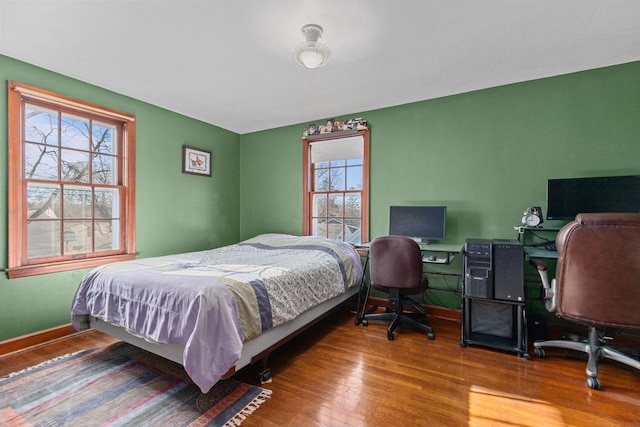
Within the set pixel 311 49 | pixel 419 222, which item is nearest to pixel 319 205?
pixel 419 222

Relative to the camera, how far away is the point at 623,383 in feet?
6.50

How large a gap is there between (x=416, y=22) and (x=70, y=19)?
7.75 feet

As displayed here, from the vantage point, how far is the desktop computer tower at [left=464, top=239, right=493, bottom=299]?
8.15 ft

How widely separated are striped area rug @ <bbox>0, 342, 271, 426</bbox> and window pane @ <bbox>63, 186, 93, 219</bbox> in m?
1.37

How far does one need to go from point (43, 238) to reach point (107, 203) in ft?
2.07

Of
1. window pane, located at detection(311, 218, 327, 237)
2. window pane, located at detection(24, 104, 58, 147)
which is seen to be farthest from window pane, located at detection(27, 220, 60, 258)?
window pane, located at detection(311, 218, 327, 237)

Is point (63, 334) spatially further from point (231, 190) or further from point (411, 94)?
point (411, 94)

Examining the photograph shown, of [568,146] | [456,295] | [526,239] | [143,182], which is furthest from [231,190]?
[568,146]

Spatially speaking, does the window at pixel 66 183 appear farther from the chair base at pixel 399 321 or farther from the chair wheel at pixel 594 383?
the chair wheel at pixel 594 383

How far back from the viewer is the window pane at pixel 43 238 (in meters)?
2.65

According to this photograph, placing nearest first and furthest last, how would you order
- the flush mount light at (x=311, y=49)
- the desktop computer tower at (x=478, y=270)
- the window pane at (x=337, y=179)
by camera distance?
the flush mount light at (x=311, y=49) < the desktop computer tower at (x=478, y=270) < the window pane at (x=337, y=179)

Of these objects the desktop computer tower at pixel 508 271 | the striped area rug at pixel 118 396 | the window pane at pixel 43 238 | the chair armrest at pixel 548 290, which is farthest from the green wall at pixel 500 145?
the window pane at pixel 43 238

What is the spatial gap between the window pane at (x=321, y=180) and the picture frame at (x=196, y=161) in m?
1.54

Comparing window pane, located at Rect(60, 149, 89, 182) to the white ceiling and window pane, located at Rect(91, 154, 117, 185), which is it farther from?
the white ceiling
